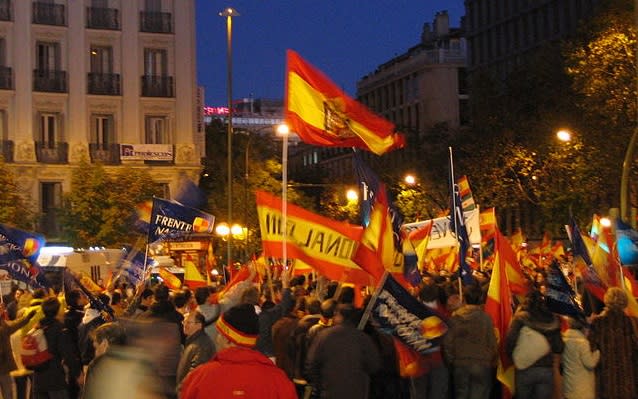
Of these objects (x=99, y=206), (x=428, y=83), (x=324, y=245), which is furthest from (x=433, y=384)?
(x=428, y=83)

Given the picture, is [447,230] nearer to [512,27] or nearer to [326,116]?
[326,116]

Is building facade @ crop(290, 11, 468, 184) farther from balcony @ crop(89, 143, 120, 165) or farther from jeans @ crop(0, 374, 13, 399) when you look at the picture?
jeans @ crop(0, 374, 13, 399)

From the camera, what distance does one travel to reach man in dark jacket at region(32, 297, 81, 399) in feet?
40.1

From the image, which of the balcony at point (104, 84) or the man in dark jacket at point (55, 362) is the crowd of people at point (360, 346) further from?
the balcony at point (104, 84)

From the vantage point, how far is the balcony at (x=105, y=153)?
4719 cm

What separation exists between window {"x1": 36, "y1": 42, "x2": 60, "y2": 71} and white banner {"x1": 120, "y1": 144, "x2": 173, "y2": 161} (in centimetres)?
405

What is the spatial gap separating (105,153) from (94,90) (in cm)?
246

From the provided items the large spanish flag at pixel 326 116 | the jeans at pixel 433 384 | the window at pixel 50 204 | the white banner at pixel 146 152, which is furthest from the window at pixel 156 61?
the jeans at pixel 433 384

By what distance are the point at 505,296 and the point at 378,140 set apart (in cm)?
293

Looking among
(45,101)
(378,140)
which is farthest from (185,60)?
(378,140)

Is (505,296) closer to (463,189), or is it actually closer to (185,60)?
(463,189)

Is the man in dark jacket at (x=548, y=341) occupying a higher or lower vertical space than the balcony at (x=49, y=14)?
lower

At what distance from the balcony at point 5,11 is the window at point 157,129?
21.1 ft

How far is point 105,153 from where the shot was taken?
4728cm
